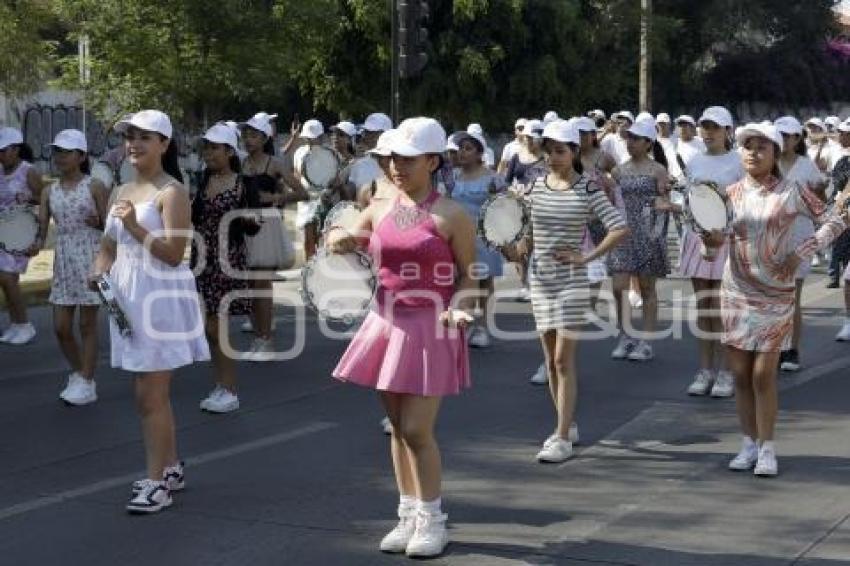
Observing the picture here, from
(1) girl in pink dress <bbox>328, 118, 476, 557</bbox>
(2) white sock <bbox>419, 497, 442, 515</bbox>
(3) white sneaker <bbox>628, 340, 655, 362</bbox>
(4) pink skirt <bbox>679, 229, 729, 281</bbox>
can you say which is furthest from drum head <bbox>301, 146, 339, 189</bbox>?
(2) white sock <bbox>419, 497, 442, 515</bbox>

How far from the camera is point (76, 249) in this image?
1025 cm

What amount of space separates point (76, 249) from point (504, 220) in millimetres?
3239

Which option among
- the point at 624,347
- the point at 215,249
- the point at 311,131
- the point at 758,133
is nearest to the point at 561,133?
the point at 758,133

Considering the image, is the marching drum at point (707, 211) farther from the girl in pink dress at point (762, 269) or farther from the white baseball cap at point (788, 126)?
the white baseball cap at point (788, 126)

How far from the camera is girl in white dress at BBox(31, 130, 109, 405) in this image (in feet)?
33.0

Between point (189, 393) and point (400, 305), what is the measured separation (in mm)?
4461

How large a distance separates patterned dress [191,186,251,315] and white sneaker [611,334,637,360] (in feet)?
11.5

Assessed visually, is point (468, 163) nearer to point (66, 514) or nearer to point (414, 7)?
point (66, 514)

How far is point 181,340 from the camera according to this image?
7.16 metres

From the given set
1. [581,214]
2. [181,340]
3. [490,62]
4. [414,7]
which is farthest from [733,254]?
[490,62]

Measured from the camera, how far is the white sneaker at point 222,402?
976 centimetres

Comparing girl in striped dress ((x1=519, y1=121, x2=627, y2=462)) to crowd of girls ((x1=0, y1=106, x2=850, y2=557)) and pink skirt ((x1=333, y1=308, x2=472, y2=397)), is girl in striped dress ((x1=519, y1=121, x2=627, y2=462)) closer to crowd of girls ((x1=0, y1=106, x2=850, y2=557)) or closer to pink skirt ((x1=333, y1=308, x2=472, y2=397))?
crowd of girls ((x1=0, y1=106, x2=850, y2=557))

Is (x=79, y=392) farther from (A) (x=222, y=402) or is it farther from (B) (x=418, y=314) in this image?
(B) (x=418, y=314)

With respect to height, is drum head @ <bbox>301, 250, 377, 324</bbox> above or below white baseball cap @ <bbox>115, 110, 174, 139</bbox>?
below
